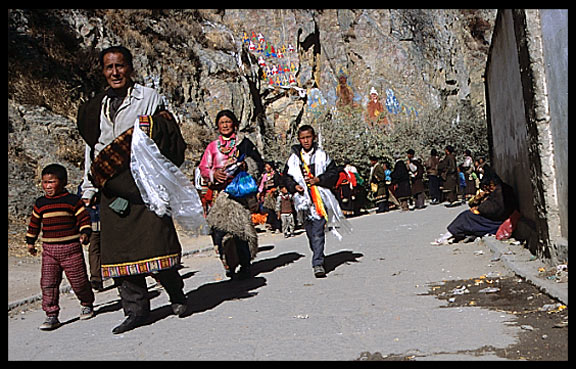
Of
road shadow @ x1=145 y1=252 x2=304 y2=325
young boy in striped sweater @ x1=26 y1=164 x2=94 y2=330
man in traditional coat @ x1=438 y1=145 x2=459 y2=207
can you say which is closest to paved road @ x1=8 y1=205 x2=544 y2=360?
road shadow @ x1=145 y1=252 x2=304 y2=325

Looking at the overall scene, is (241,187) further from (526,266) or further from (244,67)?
(244,67)

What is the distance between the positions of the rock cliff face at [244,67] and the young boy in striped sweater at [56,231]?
5120 millimetres

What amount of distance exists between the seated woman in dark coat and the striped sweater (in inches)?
234

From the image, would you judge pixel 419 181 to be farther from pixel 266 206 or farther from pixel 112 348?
pixel 112 348

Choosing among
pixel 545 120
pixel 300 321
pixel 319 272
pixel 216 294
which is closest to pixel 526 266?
pixel 545 120

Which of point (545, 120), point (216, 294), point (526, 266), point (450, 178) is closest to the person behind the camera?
point (545, 120)

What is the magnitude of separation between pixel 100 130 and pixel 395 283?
134 inches

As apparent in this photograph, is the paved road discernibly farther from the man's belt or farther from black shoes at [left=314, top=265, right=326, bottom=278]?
the man's belt

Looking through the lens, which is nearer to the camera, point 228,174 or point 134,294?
point 134,294

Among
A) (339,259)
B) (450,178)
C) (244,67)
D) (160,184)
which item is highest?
(244,67)

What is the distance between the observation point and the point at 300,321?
468cm

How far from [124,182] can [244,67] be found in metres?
25.0

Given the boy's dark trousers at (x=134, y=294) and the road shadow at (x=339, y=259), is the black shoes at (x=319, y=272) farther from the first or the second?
the boy's dark trousers at (x=134, y=294)

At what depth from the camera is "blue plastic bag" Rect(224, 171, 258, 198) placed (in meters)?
6.56
